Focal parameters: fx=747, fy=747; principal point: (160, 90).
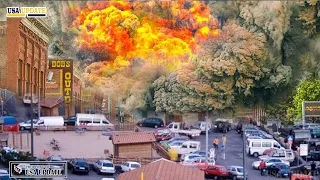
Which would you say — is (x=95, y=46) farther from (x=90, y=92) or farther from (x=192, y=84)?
(x=192, y=84)

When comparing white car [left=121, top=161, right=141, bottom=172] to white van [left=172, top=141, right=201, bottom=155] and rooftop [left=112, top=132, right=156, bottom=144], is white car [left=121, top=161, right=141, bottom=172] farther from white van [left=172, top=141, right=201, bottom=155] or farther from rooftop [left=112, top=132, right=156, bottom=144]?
white van [left=172, top=141, right=201, bottom=155]

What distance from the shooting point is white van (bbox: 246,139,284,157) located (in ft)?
54.9

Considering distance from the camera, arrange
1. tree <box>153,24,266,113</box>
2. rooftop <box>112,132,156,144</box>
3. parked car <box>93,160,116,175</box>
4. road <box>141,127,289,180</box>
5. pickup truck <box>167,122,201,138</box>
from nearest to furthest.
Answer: parked car <box>93,160,116,175</box> → road <box>141,127,289,180</box> → rooftop <box>112,132,156,144</box> → pickup truck <box>167,122,201,138</box> → tree <box>153,24,266,113</box>

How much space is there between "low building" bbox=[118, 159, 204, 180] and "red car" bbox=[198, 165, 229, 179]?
123 inches

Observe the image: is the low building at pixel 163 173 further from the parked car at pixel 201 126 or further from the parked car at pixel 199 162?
the parked car at pixel 201 126

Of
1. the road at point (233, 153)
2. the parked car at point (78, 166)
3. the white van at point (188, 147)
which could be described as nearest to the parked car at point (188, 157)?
the road at point (233, 153)

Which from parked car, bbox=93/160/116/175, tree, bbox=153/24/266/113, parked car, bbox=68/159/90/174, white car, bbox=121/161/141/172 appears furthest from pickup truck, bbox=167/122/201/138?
parked car, bbox=68/159/90/174

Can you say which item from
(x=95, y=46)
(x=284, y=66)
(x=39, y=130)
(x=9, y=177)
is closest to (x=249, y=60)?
(x=284, y=66)

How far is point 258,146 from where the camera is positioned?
55.2ft

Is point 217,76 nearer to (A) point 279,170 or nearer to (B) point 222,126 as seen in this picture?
(B) point 222,126

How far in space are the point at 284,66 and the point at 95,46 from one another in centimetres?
498

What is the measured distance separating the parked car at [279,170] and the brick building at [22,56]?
630 cm

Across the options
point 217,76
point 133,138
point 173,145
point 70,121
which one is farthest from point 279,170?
point 70,121

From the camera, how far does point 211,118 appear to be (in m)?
19.7
